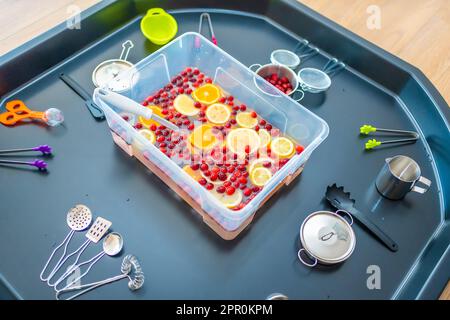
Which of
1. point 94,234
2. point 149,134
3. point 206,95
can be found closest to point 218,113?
point 206,95

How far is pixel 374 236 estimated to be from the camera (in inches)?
30.4

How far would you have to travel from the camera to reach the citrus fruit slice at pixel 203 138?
34.4 inches

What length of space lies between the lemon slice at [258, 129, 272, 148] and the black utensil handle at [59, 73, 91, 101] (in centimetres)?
41

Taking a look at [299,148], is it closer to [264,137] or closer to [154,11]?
[264,137]

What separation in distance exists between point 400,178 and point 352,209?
11 cm

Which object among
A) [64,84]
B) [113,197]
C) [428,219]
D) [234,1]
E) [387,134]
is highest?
[234,1]

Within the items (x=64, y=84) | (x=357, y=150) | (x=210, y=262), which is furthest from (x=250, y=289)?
(x=64, y=84)

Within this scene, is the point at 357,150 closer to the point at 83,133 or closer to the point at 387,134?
the point at 387,134

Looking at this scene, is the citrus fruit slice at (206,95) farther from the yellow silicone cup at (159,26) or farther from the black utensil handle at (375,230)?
the black utensil handle at (375,230)

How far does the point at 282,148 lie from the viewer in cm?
86

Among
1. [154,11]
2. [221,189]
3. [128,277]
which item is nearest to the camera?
[128,277]

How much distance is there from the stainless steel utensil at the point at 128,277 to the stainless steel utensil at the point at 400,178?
53 cm

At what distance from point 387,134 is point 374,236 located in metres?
0.27

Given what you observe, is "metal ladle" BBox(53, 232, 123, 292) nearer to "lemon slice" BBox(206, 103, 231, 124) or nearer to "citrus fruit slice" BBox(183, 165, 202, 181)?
"citrus fruit slice" BBox(183, 165, 202, 181)
